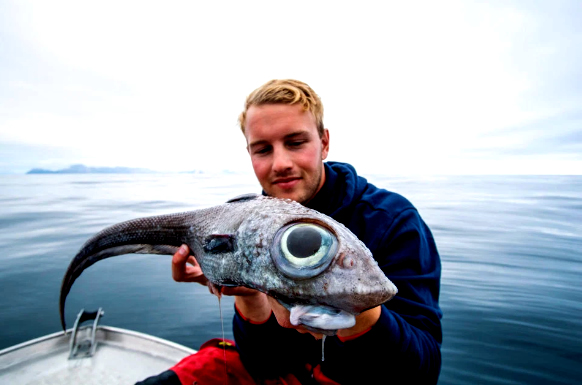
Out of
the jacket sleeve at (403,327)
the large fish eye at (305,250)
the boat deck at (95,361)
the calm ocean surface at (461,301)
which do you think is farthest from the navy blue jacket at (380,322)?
the calm ocean surface at (461,301)

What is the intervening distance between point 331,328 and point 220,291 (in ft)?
3.83

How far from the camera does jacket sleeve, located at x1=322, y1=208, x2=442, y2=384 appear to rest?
6.24 ft

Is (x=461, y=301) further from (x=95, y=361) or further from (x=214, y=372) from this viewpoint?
(x=95, y=361)

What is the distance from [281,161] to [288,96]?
0.74 meters

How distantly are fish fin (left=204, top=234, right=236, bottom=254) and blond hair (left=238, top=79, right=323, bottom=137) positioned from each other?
1.77 m

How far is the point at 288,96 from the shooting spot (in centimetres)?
322

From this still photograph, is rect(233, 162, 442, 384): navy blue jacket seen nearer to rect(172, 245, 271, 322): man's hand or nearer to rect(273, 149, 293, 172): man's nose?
rect(172, 245, 271, 322): man's hand

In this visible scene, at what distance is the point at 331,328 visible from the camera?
1.29 m

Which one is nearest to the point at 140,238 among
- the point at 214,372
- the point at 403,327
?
the point at 214,372

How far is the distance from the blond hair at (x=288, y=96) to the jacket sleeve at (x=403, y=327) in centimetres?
149

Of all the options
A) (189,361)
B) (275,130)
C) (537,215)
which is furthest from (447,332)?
(537,215)

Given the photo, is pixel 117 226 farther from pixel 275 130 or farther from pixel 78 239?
pixel 78 239

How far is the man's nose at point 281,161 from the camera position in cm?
302

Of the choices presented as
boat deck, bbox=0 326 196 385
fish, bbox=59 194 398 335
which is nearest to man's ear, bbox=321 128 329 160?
fish, bbox=59 194 398 335
